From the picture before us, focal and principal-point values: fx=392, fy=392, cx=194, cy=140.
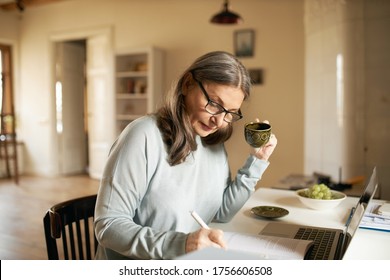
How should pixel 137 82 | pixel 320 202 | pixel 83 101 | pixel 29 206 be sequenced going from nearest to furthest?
pixel 320 202 < pixel 29 206 < pixel 137 82 < pixel 83 101

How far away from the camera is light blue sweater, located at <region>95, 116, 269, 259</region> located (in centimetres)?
95

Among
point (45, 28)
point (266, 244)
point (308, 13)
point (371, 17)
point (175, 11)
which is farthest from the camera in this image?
point (45, 28)

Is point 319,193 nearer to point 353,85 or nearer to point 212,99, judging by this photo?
point 212,99

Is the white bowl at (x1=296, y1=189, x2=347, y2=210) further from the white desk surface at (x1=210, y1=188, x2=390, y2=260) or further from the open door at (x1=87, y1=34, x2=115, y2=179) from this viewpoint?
the open door at (x1=87, y1=34, x2=115, y2=179)

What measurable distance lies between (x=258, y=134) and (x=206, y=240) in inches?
17.0

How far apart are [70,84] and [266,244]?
574cm

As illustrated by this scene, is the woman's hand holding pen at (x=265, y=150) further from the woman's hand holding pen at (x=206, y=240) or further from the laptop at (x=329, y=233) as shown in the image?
the woman's hand holding pen at (x=206, y=240)

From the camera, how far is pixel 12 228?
344 cm

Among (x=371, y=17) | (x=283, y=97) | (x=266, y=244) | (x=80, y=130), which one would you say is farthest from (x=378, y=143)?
(x=80, y=130)

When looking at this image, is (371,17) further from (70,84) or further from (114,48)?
(70,84)

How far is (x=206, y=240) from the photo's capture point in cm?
83

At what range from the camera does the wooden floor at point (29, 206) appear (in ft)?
9.56

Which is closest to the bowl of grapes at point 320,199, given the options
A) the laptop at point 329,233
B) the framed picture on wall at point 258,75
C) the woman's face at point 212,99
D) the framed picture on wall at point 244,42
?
the laptop at point 329,233

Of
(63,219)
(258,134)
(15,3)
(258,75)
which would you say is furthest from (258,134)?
(15,3)
